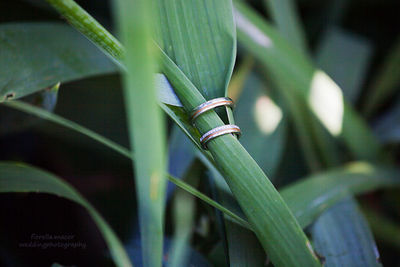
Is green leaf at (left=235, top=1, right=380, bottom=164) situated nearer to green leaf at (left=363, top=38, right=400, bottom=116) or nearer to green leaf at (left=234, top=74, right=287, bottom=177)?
green leaf at (left=234, top=74, right=287, bottom=177)

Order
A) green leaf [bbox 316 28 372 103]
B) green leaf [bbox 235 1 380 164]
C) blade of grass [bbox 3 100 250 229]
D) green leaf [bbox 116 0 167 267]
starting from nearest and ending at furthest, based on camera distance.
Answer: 1. green leaf [bbox 116 0 167 267]
2. blade of grass [bbox 3 100 250 229]
3. green leaf [bbox 235 1 380 164]
4. green leaf [bbox 316 28 372 103]

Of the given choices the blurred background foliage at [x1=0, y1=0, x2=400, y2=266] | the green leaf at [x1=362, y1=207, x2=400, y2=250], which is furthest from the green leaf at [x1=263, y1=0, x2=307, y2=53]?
the green leaf at [x1=362, y1=207, x2=400, y2=250]

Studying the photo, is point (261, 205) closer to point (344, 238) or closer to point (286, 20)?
point (344, 238)

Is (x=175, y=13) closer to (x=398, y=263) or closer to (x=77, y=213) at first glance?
(x=77, y=213)

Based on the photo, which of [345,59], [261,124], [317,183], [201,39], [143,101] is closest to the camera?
[143,101]

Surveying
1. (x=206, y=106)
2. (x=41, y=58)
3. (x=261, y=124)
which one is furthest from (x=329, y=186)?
(x=41, y=58)

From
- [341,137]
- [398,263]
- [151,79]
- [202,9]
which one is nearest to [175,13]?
[202,9]

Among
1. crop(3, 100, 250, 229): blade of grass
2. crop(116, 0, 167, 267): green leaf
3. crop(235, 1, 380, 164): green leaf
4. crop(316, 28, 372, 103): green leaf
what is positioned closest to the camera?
crop(116, 0, 167, 267): green leaf
